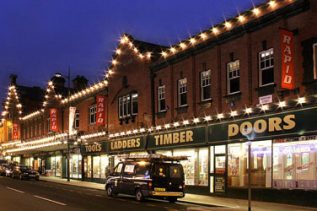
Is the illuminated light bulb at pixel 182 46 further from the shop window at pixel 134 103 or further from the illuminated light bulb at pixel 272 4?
the illuminated light bulb at pixel 272 4

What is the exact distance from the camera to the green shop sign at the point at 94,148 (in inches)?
1623

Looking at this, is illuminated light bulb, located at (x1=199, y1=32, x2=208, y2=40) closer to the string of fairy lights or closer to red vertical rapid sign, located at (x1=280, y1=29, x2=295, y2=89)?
the string of fairy lights

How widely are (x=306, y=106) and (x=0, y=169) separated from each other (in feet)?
148

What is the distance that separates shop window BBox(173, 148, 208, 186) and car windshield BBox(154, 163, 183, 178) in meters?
3.95

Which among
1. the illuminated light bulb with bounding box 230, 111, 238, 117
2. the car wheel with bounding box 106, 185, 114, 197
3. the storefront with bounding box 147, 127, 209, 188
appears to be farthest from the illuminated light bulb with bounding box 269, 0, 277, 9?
the car wheel with bounding box 106, 185, 114, 197

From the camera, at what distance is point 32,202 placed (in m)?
→ 21.7

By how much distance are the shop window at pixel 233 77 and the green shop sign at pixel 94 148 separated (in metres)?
16.3

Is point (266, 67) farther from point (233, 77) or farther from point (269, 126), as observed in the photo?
point (269, 126)

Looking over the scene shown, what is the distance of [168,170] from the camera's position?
24.8 m

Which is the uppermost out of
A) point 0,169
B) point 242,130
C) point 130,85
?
point 130,85

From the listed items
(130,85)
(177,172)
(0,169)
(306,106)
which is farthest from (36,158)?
(306,106)

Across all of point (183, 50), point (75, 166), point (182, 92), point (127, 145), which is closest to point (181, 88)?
point (182, 92)

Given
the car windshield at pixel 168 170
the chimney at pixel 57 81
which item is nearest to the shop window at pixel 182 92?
the car windshield at pixel 168 170

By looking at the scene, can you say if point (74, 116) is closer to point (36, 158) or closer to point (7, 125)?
point (36, 158)
